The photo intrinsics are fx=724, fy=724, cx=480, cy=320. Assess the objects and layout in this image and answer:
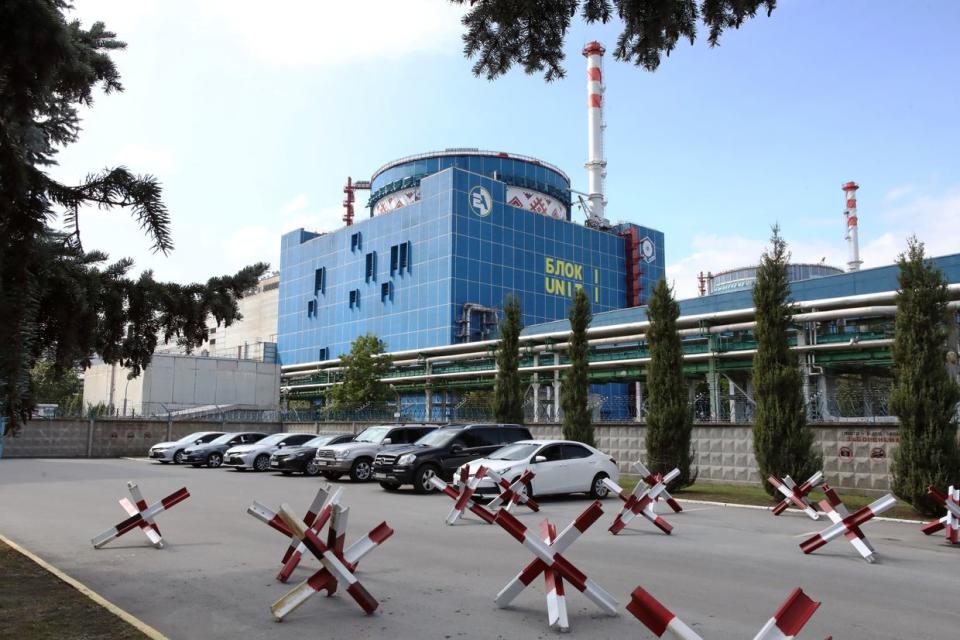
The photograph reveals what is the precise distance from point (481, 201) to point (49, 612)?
62477 millimetres

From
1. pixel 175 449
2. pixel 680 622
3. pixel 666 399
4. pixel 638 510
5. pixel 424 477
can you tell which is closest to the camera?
pixel 680 622

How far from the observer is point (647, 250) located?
267ft

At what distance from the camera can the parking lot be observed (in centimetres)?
639

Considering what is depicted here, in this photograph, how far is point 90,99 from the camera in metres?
5.68

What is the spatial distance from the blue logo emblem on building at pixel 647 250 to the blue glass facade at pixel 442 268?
0.27m

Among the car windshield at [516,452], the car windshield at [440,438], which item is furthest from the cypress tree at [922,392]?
the car windshield at [440,438]

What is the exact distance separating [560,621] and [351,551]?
216 cm

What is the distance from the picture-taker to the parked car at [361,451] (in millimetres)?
22312

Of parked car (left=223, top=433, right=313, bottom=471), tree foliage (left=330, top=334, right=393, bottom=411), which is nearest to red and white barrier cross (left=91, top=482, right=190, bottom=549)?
parked car (left=223, top=433, right=313, bottom=471)

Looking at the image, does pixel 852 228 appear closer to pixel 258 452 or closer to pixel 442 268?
pixel 442 268

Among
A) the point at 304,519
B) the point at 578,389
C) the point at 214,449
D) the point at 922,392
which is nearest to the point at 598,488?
the point at 578,389

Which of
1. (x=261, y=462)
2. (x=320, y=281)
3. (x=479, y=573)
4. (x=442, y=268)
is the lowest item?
(x=261, y=462)

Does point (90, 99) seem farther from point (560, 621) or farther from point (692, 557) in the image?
point (692, 557)

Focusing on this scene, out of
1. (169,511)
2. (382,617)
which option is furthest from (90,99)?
(169,511)
